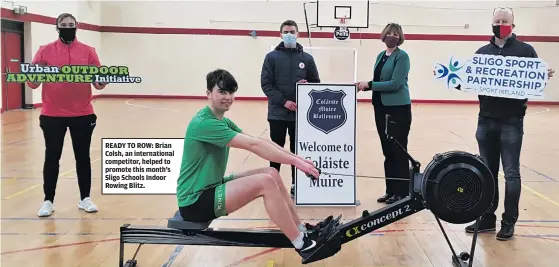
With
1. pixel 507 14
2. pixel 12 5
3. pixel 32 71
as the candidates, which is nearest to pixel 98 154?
pixel 32 71

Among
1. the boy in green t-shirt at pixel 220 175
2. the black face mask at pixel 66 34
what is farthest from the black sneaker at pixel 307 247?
the black face mask at pixel 66 34

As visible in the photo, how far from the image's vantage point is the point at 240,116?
14.8 meters

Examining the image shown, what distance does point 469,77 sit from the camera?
4.52m

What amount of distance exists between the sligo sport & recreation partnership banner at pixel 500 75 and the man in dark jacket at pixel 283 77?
5.06 feet

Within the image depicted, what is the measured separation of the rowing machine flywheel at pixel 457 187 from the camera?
10.9ft

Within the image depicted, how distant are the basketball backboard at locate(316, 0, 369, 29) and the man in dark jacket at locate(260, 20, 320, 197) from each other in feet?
41.8

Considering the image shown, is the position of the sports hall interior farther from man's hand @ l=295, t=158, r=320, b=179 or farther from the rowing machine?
man's hand @ l=295, t=158, r=320, b=179

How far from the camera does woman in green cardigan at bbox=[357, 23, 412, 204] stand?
17.4 ft

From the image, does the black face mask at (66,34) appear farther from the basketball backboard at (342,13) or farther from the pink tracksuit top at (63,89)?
the basketball backboard at (342,13)

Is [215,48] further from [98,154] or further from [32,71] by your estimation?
[32,71]

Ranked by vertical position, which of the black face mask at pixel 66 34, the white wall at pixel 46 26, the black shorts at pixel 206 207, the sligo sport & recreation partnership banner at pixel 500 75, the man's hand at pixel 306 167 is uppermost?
the white wall at pixel 46 26

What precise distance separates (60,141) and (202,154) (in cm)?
230

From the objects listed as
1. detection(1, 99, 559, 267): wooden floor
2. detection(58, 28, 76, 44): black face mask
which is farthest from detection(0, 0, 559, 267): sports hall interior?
detection(58, 28, 76, 44): black face mask

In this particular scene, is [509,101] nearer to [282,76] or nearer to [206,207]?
[282,76]
